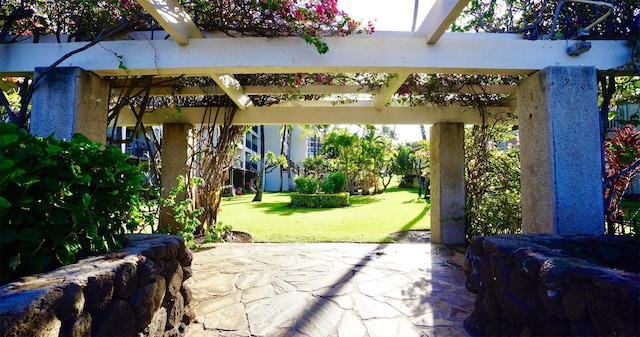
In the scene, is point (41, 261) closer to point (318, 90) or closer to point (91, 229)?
point (91, 229)

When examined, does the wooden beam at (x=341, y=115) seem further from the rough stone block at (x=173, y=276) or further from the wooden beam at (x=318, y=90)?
the rough stone block at (x=173, y=276)

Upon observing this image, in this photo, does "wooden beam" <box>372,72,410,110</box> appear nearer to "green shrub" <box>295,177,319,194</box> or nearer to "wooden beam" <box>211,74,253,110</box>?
"wooden beam" <box>211,74,253,110</box>

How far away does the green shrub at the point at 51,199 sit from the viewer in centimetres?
160

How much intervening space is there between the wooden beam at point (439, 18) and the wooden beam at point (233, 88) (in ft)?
8.50

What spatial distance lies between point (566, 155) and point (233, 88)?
14.6 ft

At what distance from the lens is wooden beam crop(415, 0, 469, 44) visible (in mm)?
2855

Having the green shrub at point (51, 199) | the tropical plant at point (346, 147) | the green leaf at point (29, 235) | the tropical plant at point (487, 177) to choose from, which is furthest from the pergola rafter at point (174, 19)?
the tropical plant at point (346, 147)

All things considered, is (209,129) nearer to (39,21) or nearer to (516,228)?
(39,21)

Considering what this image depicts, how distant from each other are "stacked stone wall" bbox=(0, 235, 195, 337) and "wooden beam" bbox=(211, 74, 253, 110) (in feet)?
7.82

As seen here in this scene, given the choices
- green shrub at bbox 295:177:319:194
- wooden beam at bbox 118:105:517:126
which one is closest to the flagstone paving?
wooden beam at bbox 118:105:517:126

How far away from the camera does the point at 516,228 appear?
5.53 m

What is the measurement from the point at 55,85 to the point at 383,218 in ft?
31.3

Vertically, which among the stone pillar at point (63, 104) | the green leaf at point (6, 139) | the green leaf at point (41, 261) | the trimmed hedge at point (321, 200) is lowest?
the trimmed hedge at point (321, 200)

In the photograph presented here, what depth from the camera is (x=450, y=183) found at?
6.57 metres
